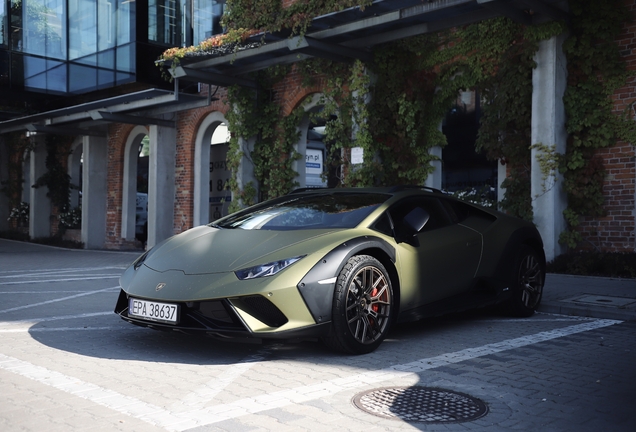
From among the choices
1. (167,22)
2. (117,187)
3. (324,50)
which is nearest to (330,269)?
(324,50)

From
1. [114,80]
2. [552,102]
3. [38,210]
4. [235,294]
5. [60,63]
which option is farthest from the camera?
[38,210]

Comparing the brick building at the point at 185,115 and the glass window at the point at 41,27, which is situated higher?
the glass window at the point at 41,27

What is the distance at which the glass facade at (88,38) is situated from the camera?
719 inches

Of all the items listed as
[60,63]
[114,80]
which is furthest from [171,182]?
[60,63]

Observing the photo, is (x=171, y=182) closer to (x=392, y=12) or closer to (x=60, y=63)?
(x=60, y=63)

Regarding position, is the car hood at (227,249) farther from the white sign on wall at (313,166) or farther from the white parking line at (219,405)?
the white sign on wall at (313,166)

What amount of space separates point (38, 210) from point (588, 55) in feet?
62.0

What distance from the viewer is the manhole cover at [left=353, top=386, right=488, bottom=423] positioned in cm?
379

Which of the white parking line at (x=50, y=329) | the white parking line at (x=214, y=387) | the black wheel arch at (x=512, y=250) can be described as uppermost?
the black wheel arch at (x=512, y=250)

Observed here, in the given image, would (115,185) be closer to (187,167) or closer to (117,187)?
(117,187)

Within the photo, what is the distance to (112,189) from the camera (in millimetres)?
21516

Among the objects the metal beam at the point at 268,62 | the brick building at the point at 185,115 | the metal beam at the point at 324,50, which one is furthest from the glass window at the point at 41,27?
the metal beam at the point at 324,50

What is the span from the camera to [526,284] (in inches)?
283

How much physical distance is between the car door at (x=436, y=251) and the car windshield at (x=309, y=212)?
1.04ft
